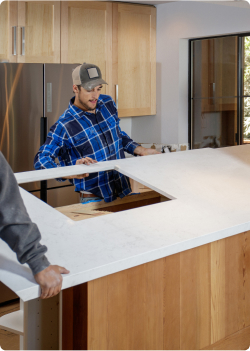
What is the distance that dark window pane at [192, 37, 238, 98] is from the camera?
12.9 feet

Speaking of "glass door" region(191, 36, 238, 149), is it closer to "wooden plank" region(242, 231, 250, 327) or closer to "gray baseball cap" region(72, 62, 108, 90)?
"gray baseball cap" region(72, 62, 108, 90)

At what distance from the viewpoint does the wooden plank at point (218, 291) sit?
4.83ft

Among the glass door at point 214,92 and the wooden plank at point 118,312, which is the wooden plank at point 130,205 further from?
the glass door at point 214,92

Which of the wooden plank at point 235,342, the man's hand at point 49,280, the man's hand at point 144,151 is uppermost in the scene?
the man's hand at point 144,151

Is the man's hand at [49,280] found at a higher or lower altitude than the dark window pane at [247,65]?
lower

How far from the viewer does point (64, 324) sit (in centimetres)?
126

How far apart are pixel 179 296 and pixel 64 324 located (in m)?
0.39

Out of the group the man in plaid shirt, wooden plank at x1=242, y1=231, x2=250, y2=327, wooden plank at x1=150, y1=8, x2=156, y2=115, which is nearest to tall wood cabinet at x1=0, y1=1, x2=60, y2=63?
wooden plank at x1=150, y1=8, x2=156, y2=115

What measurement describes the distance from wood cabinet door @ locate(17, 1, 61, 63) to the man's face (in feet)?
4.54

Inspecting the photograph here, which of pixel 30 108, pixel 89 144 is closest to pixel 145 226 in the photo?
pixel 89 144

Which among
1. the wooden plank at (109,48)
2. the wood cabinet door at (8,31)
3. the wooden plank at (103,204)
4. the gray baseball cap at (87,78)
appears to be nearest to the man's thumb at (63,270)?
the wooden plank at (103,204)

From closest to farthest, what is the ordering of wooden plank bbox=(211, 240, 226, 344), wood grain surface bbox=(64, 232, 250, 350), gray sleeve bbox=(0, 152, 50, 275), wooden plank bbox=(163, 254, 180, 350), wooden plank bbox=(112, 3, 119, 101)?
1. gray sleeve bbox=(0, 152, 50, 275)
2. wood grain surface bbox=(64, 232, 250, 350)
3. wooden plank bbox=(163, 254, 180, 350)
4. wooden plank bbox=(211, 240, 226, 344)
5. wooden plank bbox=(112, 3, 119, 101)

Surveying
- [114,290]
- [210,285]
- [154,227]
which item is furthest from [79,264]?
[210,285]

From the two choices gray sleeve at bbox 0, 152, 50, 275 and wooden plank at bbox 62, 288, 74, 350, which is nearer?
gray sleeve at bbox 0, 152, 50, 275
